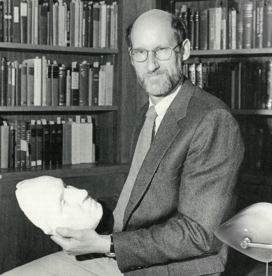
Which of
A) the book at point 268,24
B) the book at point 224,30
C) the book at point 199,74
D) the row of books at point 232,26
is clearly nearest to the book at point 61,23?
the row of books at point 232,26

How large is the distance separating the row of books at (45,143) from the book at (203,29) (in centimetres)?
94

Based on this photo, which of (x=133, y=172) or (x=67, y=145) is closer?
(x=133, y=172)

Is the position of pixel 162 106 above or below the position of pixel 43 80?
below

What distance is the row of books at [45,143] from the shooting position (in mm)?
2980

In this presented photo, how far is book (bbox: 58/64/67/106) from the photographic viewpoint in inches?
122

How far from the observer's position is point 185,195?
1461 mm

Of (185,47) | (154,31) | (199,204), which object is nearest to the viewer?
(199,204)

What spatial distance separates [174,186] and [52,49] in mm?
1743

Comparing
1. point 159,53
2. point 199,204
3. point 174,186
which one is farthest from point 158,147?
point 159,53

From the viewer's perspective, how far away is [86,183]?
3.01 metres

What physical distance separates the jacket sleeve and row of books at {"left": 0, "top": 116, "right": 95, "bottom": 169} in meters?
1.67

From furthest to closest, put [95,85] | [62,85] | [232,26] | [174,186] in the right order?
[95,85], [62,85], [232,26], [174,186]

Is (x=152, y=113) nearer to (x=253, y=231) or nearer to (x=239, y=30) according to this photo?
(x=253, y=231)

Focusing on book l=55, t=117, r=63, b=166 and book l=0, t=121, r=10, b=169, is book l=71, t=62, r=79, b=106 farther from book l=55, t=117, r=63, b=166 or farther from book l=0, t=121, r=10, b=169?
book l=0, t=121, r=10, b=169
